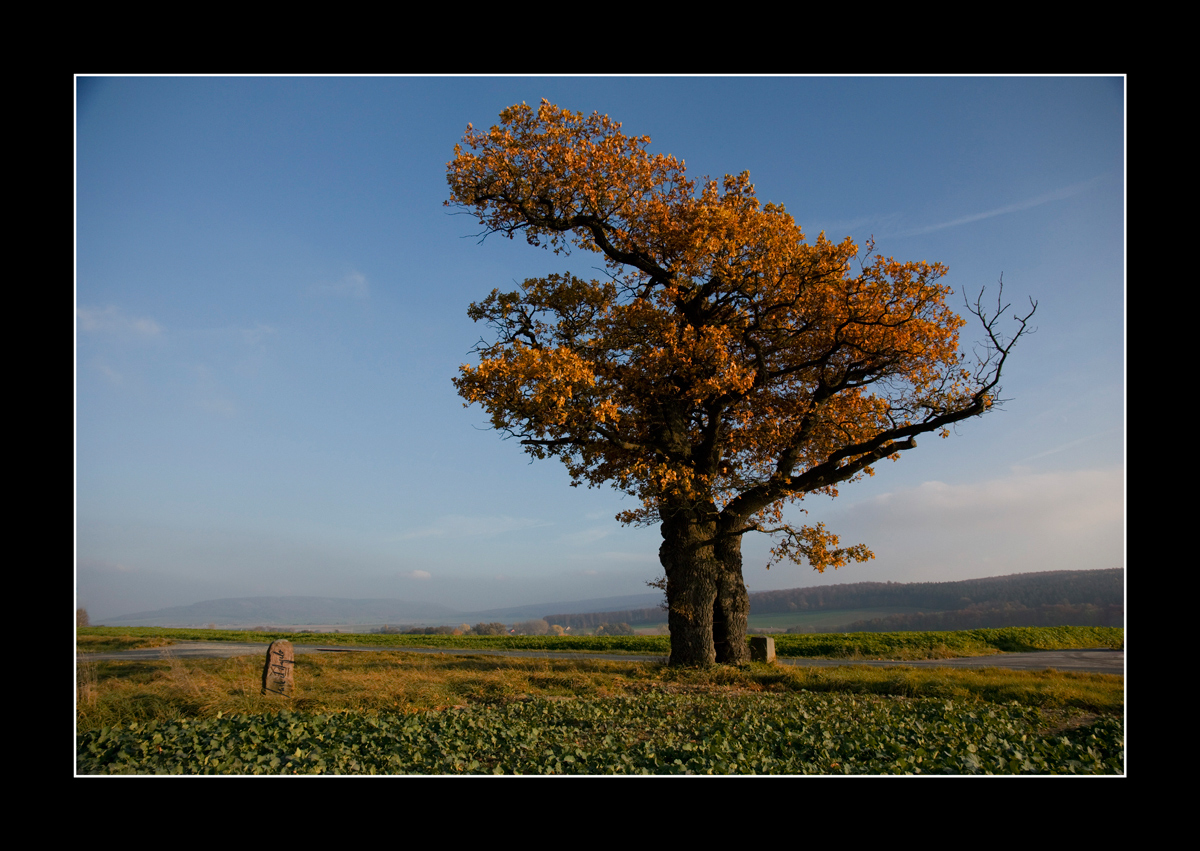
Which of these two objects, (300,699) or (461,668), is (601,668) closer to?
(461,668)

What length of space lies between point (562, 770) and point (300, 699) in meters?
6.66

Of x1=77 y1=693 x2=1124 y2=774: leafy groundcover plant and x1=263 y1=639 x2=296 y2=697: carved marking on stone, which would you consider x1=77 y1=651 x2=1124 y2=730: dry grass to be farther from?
x1=77 y1=693 x2=1124 y2=774: leafy groundcover plant

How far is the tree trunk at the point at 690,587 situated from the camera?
53.6 feet

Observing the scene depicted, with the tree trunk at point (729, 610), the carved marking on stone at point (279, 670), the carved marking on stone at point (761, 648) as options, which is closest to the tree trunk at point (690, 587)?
the tree trunk at point (729, 610)

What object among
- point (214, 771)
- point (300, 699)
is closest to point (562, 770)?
point (214, 771)

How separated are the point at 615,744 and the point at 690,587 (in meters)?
8.88

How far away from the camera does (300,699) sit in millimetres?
11320

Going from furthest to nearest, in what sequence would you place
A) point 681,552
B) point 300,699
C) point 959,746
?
point 681,552 < point 300,699 < point 959,746

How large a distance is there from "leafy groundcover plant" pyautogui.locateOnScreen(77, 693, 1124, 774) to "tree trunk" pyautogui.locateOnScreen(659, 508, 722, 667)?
6.24 m

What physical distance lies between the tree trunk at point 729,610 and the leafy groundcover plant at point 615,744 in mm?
6825

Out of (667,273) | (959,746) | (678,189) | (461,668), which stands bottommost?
(461,668)

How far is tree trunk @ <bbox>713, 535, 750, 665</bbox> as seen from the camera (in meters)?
16.9

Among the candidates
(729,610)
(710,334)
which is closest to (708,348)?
(710,334)
